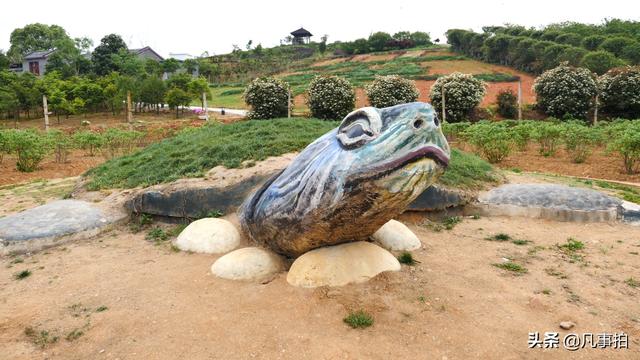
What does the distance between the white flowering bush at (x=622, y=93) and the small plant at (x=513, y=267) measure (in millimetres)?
17520

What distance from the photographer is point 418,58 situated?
155 feet

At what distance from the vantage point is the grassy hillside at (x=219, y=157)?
7156mm

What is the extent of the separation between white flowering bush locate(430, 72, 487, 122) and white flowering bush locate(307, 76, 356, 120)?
4084 mm

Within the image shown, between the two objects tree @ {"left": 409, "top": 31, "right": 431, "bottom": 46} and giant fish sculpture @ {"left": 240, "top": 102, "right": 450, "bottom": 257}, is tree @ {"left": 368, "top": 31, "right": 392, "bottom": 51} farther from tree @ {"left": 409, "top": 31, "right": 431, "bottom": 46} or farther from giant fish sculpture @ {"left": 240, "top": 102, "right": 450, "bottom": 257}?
giant fish sculpture @ {"left": 240, "top": 102, "right": 450, "bottom": 257}

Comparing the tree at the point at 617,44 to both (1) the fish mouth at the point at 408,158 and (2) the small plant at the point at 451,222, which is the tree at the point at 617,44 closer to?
(2) the small plant at the point at 451,222

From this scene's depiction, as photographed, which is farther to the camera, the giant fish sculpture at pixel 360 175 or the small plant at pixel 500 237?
the small plant at pixel 500 237

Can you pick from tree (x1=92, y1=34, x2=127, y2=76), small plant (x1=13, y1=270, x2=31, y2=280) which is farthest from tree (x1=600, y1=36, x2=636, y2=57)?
tree (x1=92, y1=34, x2=127, y2=76)

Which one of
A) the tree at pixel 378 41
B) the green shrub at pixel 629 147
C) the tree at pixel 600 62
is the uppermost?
the tree at pixel 378 41

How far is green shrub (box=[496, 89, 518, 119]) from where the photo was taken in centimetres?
2120

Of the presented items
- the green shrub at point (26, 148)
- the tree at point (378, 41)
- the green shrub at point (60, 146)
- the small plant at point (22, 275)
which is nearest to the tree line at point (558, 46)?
the tree at point (378, 41)

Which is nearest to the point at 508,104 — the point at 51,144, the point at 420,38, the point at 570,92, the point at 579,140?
the point at 570,92

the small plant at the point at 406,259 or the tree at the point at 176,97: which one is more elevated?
the tree at the point at 176,97

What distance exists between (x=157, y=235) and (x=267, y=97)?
13.4m

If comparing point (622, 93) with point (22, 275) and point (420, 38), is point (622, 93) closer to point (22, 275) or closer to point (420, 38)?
point (22, 275)
